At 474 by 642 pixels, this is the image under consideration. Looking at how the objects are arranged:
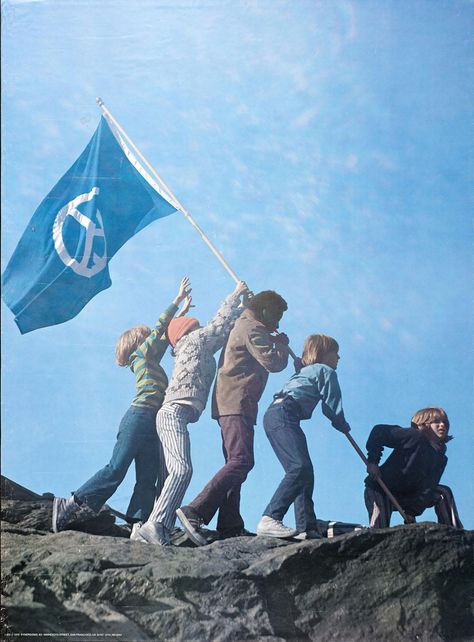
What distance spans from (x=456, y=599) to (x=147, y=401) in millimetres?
2762

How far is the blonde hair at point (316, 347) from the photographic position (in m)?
7.88

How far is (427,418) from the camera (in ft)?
25.5

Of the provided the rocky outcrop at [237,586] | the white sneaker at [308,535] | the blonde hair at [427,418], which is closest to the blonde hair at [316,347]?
the blonde hair at [427,418]

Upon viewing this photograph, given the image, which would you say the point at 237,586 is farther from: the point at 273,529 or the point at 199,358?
the point at 199,358

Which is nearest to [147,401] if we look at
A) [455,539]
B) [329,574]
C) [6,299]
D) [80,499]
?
[80,499]

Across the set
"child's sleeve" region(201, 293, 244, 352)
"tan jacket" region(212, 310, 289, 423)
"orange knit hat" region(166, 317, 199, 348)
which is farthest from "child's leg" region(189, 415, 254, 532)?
"orange knit hat" region(166, 317, 199, 348)

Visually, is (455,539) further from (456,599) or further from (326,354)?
(326,354)

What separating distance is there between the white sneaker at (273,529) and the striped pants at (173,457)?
2.09 ft

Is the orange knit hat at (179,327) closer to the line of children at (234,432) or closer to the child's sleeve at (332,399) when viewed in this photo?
the line of children at (234,432)

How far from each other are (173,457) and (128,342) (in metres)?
1.08

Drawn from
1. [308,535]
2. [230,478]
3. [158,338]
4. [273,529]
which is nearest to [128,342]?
[158,338]

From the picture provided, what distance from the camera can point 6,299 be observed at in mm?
7902

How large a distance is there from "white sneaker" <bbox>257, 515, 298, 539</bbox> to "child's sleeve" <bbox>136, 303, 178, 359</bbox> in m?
1.59

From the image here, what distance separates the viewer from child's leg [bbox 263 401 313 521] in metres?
7.30
